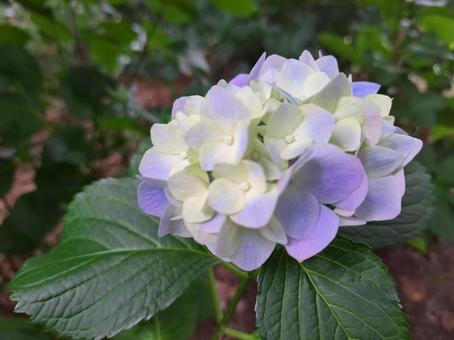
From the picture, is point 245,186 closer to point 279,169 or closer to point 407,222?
point 279,169

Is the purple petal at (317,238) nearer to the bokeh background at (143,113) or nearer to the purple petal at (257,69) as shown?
the purple petal at (257,69)

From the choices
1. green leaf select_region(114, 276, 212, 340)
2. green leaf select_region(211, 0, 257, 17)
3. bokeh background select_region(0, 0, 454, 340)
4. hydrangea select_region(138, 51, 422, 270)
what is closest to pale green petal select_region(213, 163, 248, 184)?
hydrangea select_region(138, 51, 422, 270)

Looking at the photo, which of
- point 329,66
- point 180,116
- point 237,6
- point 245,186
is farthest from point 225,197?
point 237,6

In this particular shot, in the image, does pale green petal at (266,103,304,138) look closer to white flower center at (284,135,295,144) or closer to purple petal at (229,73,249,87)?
white flower center at (284,135,295,144)

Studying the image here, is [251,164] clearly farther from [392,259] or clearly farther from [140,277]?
[392,259]

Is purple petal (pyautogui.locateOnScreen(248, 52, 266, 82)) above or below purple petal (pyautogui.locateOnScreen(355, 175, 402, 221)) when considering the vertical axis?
above

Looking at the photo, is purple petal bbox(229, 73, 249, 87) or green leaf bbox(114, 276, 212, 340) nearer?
purple petal bbox(229, 73, 249, 87)

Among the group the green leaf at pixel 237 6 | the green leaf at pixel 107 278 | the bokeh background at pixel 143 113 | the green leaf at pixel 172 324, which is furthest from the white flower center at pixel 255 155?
the green leaf at pixel 237 6
